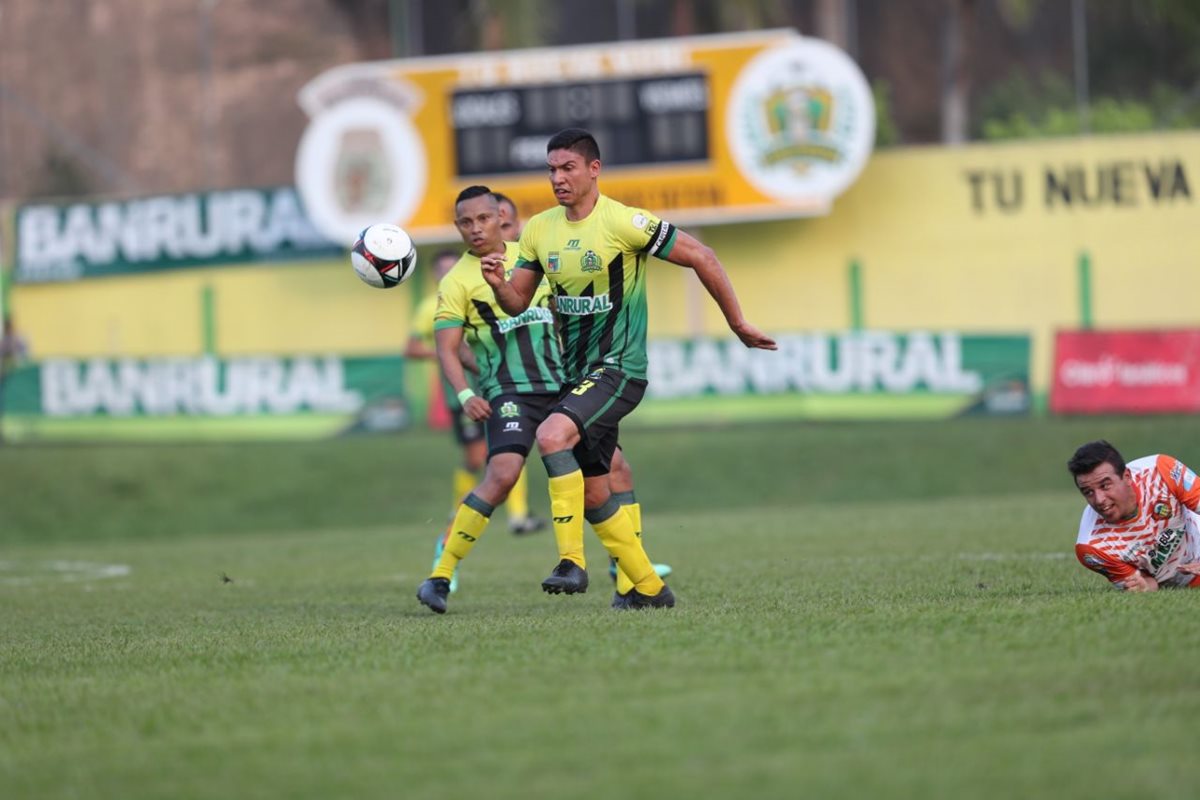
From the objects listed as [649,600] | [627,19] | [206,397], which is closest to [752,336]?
[649,600]

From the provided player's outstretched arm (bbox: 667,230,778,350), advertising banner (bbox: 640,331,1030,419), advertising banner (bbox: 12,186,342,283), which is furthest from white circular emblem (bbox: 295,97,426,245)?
player's outstretched arm (bbox: 667,230,778,350)

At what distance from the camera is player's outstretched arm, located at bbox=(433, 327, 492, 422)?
9539mm

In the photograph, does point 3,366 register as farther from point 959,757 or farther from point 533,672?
point 959,757

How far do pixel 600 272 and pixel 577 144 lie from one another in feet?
2.08

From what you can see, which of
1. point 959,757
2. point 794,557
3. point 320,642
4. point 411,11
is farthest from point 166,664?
point 411,11

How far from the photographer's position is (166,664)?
24.7 feet

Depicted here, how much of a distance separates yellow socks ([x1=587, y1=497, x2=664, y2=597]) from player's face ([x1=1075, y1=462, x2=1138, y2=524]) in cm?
212

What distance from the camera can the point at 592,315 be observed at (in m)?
8.79

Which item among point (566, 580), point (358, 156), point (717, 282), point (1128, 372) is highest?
point (358, 156)

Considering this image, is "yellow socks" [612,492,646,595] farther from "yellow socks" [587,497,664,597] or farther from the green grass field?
the green grass field

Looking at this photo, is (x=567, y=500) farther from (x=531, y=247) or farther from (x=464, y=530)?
(x=531, y=247)

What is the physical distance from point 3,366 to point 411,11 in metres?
13.8

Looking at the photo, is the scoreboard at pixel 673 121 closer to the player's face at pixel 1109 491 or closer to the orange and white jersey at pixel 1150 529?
the orange and white jersey at pixel 1150 529

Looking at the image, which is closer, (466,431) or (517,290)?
(517,290)
